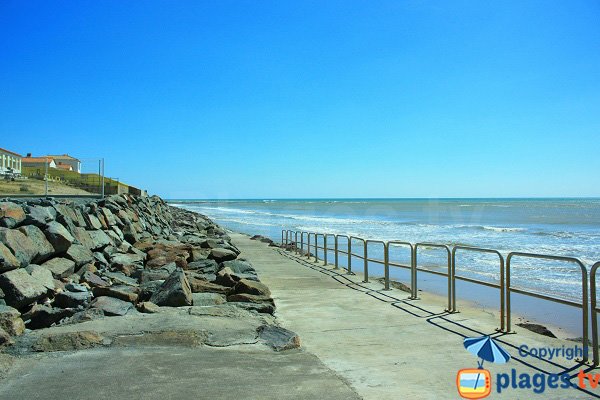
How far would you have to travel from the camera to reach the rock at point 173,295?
6.95 meters

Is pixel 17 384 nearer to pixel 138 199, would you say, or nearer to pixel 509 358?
pixel 509 358

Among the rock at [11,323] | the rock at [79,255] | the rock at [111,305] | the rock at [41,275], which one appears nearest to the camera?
the rock at [11,323]

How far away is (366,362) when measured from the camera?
4.80 meters

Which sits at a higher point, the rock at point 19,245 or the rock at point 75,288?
the rock at point 19,245

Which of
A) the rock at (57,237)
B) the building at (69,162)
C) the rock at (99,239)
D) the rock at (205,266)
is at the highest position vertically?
the building at (69,162)

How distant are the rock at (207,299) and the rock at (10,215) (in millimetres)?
3046

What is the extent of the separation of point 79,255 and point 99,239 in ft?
7.84

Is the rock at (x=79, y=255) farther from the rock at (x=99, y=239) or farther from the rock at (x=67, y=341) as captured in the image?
the rock at (x=67, y=341)

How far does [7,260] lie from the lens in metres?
6.30

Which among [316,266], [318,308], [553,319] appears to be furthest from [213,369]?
[316,266]

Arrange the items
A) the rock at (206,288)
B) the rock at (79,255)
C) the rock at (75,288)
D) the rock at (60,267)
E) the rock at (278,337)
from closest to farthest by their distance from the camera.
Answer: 1. the rock at (278,337)
2. the rock at (75,288)
3. the rock at (60,267)
4. the rock at (206,288)
5. the rock at (79,255)

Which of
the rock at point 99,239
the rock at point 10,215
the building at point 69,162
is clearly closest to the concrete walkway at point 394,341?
the rock at point 99,239

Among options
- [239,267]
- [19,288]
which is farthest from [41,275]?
[239,267]

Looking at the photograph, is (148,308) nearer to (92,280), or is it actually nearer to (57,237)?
(92,280)
